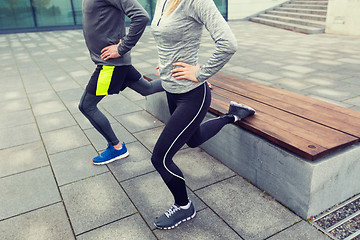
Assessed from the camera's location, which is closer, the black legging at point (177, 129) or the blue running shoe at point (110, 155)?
A: the black legging at point (177, 129)

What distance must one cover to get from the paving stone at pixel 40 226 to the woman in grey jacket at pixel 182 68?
0.78m

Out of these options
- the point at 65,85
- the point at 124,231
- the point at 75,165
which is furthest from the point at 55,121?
the point at 124,231

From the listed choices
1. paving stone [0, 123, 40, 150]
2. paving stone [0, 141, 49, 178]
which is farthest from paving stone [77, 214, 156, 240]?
paving stone [0, 123, 40, 150]

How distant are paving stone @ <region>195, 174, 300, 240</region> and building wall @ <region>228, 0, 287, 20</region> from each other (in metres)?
18.1

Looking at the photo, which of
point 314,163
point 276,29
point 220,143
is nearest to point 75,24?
point 276,29

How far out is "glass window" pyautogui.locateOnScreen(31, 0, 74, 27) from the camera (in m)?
16.9

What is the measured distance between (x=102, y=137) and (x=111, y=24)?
176 centimetres

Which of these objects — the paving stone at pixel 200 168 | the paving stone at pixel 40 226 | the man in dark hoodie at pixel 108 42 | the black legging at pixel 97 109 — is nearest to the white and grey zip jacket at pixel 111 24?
the man in dark hoodie at pixel 108 42

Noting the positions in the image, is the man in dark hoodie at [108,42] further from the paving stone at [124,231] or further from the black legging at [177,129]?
the paving stone at [124,231]

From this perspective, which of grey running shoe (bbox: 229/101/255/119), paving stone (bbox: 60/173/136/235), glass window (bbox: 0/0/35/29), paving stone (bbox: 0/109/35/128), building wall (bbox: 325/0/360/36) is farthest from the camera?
glass window (bbox: 0/0/35/29)

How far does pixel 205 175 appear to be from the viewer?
3221mm

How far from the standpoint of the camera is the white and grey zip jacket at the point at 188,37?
78.7 inches

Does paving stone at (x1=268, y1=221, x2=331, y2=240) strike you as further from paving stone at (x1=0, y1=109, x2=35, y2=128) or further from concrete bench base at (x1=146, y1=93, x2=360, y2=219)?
paving stone at (x1=0, y1=109, x2=35, y2=128)

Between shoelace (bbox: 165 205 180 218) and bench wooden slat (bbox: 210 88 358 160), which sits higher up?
bench wooden slat (bbox: 210 88 358 160)
